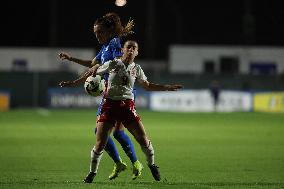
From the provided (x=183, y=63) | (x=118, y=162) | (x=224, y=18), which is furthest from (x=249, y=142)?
(x=224, y=18)

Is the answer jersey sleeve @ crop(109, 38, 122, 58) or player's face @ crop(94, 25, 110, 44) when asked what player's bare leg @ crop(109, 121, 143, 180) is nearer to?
jersey sleeve @ crop(109, 38, 122, 58)

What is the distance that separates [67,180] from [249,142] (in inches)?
376

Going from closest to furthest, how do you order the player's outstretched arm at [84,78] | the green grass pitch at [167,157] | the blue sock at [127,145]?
the player's outstretched arm at [84,78]
the green grass pitch at [167,157]
the blue sock at [127,145]

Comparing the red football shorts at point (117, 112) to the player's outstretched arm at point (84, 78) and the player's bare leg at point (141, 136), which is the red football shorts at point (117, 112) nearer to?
the player's bare leg at point (141, 136)

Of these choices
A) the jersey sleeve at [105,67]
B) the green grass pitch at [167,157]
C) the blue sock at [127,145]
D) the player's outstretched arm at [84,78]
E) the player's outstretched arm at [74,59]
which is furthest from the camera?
the blue sock at [127,145]

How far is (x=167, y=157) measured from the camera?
1577 cm

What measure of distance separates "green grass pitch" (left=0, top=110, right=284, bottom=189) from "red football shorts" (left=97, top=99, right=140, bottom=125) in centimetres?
100

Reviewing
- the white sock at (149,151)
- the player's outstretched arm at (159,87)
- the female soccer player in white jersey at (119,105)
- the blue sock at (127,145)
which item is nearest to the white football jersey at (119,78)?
the female soccer player in white jersey at (119,105)

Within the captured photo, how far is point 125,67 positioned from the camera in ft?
35.9

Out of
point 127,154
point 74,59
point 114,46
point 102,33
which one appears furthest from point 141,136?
point 102,33

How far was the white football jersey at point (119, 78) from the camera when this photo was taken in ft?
35.3

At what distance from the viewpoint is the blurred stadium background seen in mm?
13750

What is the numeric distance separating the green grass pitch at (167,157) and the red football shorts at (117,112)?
100 cm

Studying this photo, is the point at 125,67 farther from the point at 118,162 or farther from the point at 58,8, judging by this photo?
the point at 58,8
